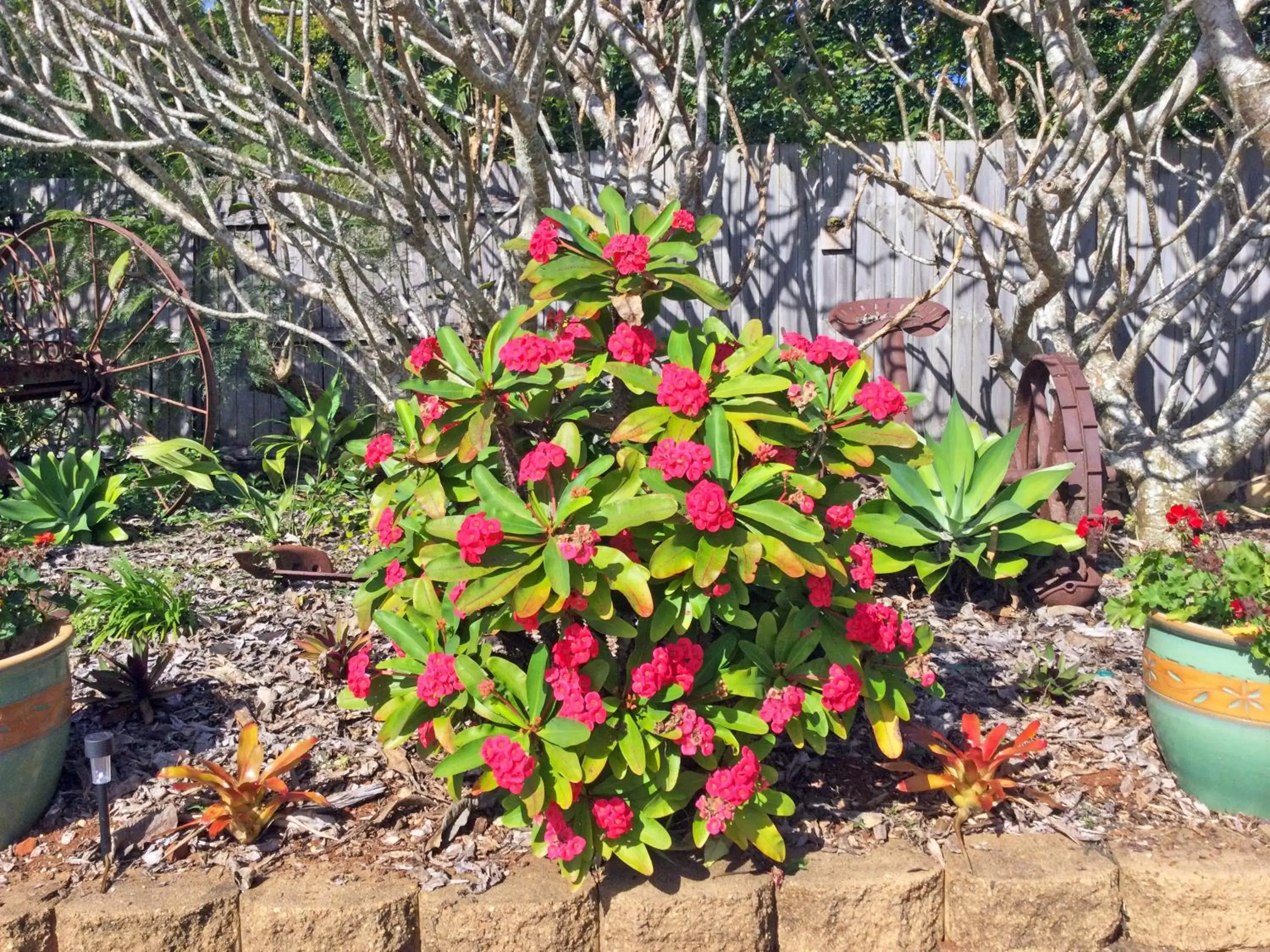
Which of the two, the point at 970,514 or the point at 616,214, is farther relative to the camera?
the point at 970,514

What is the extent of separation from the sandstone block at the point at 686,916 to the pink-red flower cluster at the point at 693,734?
1.15ft

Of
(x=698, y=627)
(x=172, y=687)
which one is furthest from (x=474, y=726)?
(x=172, y=687)

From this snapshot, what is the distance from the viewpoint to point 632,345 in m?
2.25

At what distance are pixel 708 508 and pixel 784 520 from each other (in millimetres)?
182

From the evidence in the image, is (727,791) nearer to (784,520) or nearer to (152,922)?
(784,520)

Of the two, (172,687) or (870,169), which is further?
(870,169)

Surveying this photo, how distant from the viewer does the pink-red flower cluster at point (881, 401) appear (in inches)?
88.2

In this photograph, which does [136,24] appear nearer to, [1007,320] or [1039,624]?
[1039,624]

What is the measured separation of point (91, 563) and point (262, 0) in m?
2.88

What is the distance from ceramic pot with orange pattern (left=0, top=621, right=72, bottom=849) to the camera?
244cm

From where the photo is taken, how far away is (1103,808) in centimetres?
263

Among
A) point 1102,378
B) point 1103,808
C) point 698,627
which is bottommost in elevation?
point 1103,808

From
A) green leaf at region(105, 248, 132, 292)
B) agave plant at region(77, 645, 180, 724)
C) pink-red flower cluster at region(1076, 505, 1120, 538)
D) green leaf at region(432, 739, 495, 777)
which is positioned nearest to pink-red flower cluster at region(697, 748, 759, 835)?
green leaf at region(432, 739, 495, 777)

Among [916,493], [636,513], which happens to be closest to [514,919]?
[636,513]
